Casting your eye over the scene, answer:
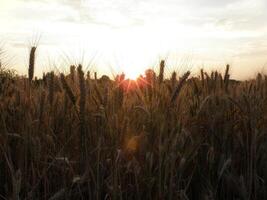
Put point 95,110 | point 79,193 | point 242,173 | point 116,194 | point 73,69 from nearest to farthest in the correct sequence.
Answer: point 116,194
point 79,193
point 95,110
point 242,173
point 73,69

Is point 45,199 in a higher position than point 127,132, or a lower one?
lower

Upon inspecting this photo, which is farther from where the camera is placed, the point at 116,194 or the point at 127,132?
the point at 127,132

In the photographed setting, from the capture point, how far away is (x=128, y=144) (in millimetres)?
2920

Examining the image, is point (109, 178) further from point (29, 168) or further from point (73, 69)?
point (73, 69)

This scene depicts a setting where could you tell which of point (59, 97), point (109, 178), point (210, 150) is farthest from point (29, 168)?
point (210, 150)

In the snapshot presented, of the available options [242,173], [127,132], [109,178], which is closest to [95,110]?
[127,132]

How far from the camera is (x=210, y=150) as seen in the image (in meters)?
3.14

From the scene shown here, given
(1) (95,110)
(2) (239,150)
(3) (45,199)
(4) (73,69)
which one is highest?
(4) (73,69)

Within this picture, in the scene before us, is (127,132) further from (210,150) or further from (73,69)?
(73,69)

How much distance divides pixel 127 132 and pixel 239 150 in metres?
1.03

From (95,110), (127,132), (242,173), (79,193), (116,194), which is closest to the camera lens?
(116,194)

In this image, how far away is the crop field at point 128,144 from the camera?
8.93 feet

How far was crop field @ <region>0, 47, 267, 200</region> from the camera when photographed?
8.93ft

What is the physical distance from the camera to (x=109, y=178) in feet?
9.23
